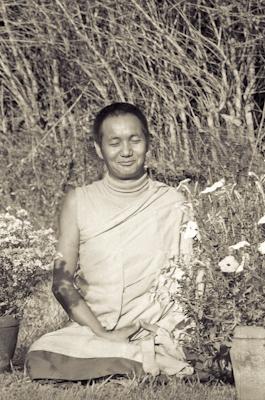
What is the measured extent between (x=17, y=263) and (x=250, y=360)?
147 centimetres

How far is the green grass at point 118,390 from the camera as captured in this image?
14.1ft

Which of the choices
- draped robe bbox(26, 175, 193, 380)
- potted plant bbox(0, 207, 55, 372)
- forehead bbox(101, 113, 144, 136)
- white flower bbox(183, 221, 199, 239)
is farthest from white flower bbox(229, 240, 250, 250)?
potted plant bbox(0, 207, 55, 372)

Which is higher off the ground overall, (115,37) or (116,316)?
(115,37)

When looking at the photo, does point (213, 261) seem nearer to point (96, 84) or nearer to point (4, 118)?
point (96, 84)

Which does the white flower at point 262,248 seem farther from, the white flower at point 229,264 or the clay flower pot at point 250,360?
the clay flower pot at point 250,360

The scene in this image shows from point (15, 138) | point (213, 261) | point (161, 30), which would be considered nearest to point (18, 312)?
point (213, 261)

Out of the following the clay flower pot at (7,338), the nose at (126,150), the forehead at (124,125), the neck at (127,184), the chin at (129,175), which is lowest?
the clay flower pot at (7,338)

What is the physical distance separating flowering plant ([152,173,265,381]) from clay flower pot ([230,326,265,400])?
0.10 m

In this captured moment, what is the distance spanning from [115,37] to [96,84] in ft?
1.61

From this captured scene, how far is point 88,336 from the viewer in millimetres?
4762

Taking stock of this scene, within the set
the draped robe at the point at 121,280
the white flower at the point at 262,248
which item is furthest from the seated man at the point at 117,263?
the white flower at the point at 262,248

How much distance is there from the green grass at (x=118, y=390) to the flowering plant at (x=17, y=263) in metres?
0.54

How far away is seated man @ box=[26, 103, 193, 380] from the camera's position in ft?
15.4

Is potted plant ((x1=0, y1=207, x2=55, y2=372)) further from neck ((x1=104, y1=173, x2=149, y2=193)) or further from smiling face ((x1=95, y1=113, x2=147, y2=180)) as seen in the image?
smiling face ((x1=95, y1=113, x2=147, y2=180))
